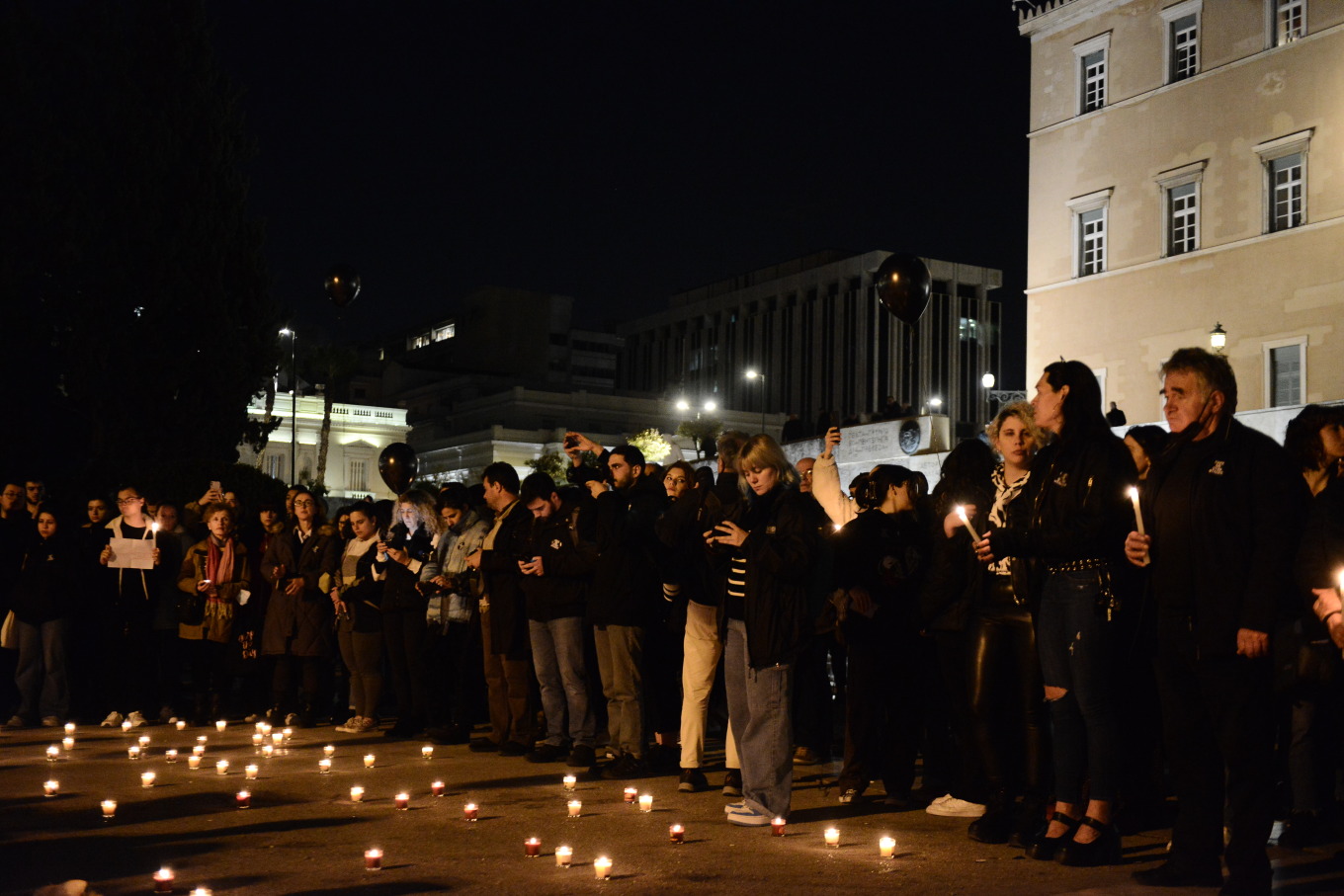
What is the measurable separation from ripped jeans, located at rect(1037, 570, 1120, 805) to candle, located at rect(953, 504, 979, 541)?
1.94ft

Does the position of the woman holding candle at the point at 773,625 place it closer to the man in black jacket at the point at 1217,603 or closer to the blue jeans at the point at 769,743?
the blue jeans at the point at 769,743

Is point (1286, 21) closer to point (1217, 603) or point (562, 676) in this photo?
point (562, 676)

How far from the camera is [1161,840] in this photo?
7.03m

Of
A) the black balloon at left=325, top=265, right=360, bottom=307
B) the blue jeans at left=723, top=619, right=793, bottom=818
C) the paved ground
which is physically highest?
the black balloon at left=325, top=265, right=360, bottom=307

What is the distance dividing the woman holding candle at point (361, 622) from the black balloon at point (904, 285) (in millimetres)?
7464

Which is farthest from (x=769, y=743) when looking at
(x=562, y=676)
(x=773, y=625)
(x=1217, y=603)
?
A: (x=562, y=676)

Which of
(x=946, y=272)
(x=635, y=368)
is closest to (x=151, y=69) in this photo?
(x=946, y=272)

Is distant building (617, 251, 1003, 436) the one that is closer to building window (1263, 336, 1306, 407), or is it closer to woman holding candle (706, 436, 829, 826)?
building window (1263, 336, 1306, 407)

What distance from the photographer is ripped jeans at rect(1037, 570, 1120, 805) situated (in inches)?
243

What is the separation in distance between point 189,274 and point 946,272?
93.0 metres

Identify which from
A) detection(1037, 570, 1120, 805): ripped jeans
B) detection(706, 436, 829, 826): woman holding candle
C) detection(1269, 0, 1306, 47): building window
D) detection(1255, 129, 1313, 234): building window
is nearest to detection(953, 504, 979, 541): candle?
detection(1037, 570, 1120, 805): ripped jeans

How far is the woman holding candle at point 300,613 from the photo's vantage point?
1245 cm

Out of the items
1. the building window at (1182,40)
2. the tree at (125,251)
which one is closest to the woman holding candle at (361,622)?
the tree at (125,251)

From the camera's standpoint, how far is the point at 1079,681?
622 cm
